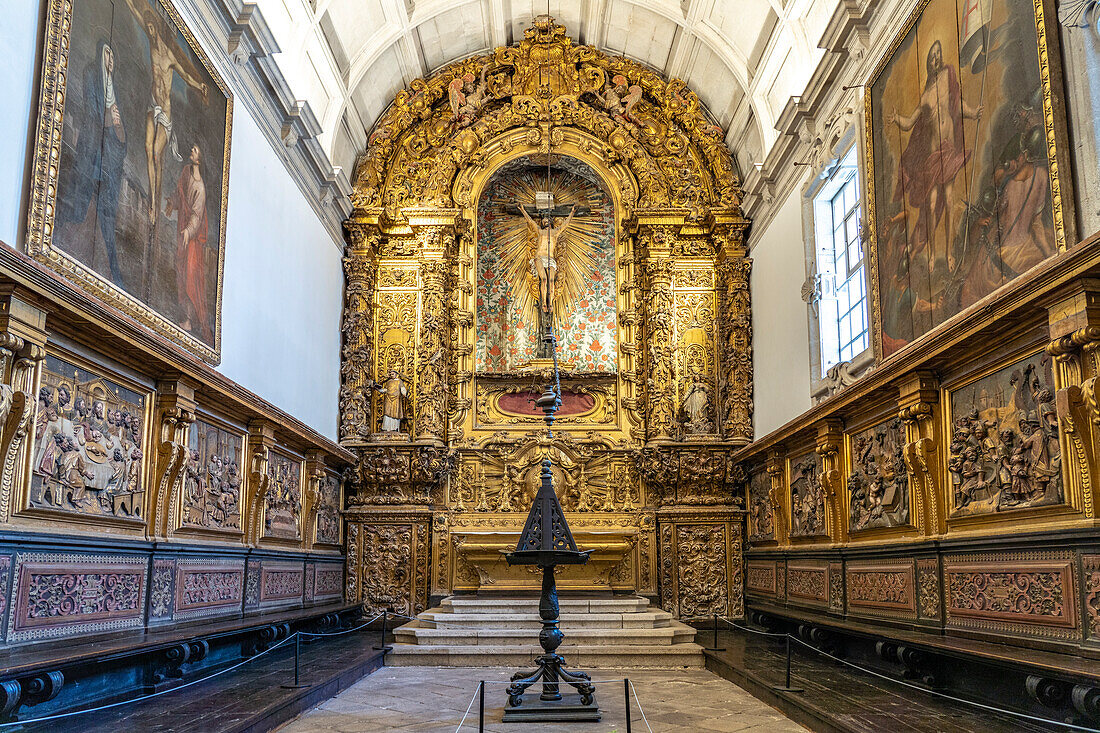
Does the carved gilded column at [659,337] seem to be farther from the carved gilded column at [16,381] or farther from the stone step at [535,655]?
the carved gilded column at [16,381]

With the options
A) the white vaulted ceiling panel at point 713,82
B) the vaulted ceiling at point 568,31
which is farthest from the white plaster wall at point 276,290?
the white vaulted ceiling panel at point 713,82

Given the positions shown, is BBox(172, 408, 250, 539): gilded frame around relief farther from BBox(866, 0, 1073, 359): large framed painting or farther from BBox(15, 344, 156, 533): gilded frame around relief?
BBox(866, 0, 1073, 359): large framed painting

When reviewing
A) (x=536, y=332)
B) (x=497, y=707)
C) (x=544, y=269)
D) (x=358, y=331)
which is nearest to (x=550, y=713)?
(x=497, y=707)

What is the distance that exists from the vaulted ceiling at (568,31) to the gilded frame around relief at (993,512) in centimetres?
677

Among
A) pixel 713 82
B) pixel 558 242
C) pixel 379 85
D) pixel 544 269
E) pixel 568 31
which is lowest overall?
pixel 544 269

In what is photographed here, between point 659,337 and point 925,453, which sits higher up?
point 659,337

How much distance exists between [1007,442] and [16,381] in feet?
24.2

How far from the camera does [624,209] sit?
57.8 ft

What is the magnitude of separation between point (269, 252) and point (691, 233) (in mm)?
7970

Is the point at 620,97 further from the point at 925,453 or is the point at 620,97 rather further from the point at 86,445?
the point at 86,445

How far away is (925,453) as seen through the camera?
8617 millimetres

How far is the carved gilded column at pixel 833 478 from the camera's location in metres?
11.2

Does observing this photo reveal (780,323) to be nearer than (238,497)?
No

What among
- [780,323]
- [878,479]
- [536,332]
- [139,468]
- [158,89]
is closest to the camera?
[139,468]
